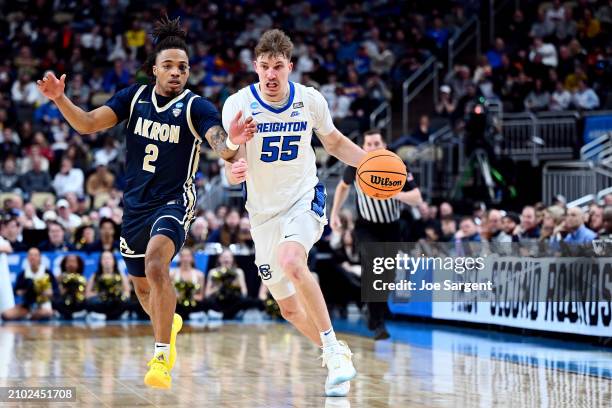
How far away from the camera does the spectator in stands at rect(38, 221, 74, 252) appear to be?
1739 cm

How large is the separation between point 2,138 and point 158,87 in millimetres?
15026

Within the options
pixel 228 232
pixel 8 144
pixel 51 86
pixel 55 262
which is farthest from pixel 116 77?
pixel 51 86

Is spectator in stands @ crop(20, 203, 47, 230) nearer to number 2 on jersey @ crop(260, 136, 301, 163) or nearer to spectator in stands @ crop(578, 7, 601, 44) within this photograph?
number 2 on jersey @ crop(260, 136, 301, 163)

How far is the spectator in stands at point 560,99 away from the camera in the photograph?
22.7 meters

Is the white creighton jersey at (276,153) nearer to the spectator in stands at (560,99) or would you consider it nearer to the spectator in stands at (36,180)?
the spectator in stands at (36,180)

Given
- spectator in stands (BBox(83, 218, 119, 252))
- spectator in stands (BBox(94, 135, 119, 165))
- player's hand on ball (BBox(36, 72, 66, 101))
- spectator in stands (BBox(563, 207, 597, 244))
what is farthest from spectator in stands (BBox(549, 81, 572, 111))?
player's hand on ball (BBox(36, 72, 66, 101))

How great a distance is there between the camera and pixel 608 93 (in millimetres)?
22453

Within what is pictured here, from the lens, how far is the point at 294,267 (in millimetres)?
7562

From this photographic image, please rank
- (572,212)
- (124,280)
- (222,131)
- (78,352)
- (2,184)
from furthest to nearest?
(2,184) → (124,280) → (572,212) → (78,352) → (222,131)

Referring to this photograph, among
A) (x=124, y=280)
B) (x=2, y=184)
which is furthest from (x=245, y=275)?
(x=2, y=184)

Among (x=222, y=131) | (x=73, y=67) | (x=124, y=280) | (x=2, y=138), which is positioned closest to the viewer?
(x=222, y=131)

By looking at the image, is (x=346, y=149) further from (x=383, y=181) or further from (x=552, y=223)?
(x=552, y=223)

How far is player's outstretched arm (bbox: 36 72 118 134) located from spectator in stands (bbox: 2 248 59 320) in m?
9.44

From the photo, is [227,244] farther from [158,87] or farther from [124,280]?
[158,87]
